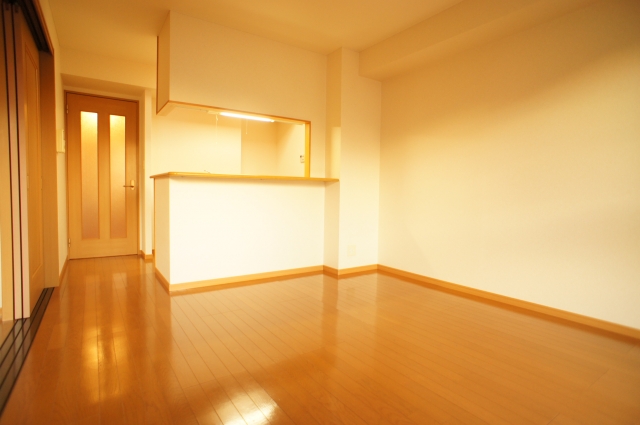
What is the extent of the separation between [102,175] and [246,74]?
8.78 feet

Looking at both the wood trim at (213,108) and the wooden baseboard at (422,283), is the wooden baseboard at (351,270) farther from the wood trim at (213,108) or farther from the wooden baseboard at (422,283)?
the wood trim at (213,108)

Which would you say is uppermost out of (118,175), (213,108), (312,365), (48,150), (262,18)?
(262,18)

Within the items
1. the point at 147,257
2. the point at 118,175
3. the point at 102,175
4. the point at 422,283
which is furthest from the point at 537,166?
the point at 102,175

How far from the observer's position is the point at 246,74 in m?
3.80

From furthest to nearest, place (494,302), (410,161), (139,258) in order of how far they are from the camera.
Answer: (139,258) < (410,161) < (494,302)

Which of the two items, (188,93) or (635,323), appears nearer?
(635,323)

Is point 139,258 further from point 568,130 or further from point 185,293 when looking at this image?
point 568,130

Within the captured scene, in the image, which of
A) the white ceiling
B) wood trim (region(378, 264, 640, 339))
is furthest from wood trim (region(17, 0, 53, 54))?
wood trim (region(378, 264, 640, 339))

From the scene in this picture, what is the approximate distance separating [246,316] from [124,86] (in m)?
3.68

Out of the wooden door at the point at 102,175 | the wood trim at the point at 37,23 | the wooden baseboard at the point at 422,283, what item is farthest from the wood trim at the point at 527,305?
the wood trim at the point at 37,23

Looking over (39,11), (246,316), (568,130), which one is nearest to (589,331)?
(568,130)

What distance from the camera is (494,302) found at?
3.21 meters

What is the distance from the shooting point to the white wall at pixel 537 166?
249cm

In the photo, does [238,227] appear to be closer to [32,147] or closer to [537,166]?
[32,147]
